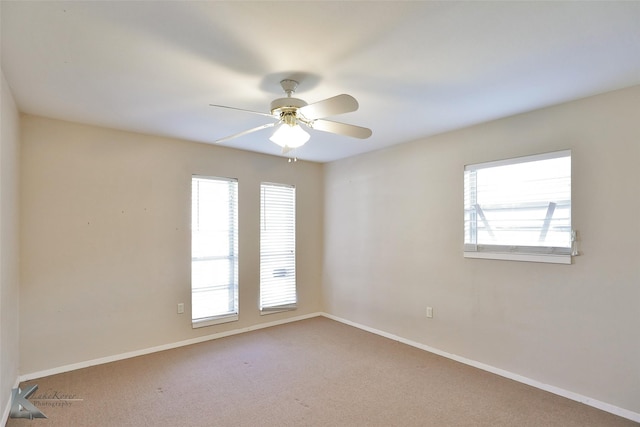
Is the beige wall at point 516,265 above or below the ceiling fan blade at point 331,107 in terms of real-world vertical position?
below

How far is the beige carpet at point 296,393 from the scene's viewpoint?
2.37 metres

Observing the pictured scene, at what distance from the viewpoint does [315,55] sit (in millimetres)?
1953

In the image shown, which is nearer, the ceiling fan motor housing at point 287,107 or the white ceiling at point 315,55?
the white ceiling at point 315,55

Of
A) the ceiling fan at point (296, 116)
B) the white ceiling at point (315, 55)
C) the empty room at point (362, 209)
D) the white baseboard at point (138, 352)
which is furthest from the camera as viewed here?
the white baseboard at point (138, 352)

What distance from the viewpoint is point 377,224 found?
4336mm

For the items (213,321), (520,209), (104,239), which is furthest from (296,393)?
(520,209)

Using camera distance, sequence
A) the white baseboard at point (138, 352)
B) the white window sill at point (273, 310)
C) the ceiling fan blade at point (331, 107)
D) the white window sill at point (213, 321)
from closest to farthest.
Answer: the ceiling fan blade at point (331, 107)
the white baseboard at point (138, 352)
the white window sill at point (213, 321)
the white window sill at point (273, 310)

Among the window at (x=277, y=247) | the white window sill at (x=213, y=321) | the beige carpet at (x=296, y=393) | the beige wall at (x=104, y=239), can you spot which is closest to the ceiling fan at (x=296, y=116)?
the beige wall at (x=104, y=239)

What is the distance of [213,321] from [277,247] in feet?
4.31

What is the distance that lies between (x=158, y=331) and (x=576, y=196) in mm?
4326

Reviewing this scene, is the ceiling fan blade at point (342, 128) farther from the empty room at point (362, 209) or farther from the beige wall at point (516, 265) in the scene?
the beige wall at point (516, 265)
